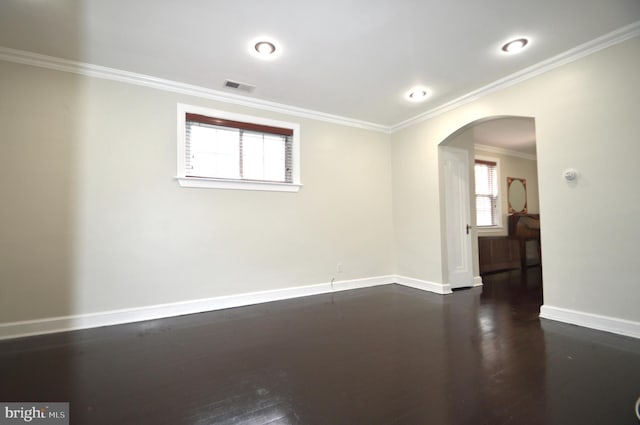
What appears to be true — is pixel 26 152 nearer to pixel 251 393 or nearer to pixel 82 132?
pixel 82 132

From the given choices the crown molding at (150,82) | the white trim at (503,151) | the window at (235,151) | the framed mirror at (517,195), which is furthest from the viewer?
the framed mirror at (517,195)

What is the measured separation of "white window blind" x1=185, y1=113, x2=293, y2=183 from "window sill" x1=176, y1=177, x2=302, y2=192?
3.5 inches

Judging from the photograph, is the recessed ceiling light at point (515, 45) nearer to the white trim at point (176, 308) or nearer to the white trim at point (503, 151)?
the white trim at point (176, 308)

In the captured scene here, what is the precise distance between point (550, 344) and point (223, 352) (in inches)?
106

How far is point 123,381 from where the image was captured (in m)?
1.78

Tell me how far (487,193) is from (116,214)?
671 cm

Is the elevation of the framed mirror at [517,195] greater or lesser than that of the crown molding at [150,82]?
lesser

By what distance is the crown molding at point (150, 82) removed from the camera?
104 inches

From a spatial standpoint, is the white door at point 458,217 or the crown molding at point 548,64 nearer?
the crown molding at point 548,64

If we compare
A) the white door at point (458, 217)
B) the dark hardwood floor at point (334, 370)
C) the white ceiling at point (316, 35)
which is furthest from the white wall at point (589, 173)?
the white door at point (458, 217)

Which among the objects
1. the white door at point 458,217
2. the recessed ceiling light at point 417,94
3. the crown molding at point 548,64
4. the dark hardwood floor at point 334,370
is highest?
the recessed ceiling light at point 417,94

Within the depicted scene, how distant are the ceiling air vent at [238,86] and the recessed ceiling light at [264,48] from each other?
622mm

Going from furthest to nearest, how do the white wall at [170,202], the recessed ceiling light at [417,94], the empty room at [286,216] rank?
the recessed ceiling light at [417,94]
the white wall at [170,202]
the empty room at [286,216]

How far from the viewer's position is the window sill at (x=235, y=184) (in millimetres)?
3258
